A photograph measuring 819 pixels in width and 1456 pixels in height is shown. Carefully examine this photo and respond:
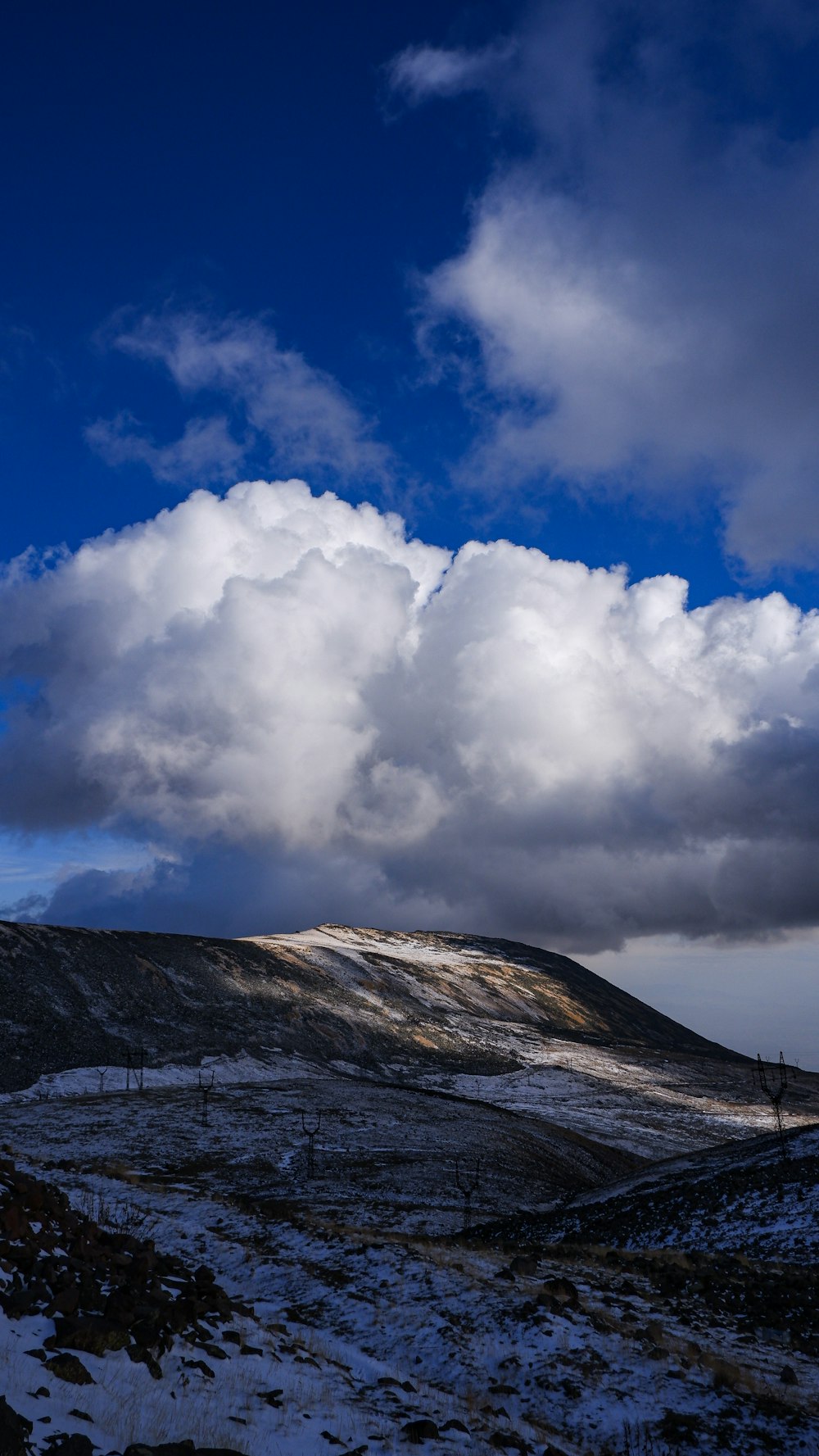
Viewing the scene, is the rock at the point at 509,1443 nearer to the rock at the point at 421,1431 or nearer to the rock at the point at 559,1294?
the rock at the point at 421,1431

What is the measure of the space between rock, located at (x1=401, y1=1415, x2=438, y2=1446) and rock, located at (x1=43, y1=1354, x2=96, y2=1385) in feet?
16.5

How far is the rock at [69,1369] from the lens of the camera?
36.4ft

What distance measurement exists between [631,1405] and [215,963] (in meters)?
176

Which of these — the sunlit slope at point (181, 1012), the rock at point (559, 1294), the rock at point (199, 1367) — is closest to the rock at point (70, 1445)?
the rock at point (199, 1367)

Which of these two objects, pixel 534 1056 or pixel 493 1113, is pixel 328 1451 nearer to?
pixel 493 1113

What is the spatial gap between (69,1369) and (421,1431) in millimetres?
5611

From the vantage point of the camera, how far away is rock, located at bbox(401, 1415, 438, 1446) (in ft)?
42.3

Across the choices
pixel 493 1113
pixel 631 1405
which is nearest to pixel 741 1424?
pixel 631 1405

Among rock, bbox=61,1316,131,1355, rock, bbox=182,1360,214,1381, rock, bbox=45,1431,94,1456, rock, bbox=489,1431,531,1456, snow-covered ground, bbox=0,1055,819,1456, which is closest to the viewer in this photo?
rock, bbox=45,1431,94,1456

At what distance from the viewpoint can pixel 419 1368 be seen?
17.8 metres

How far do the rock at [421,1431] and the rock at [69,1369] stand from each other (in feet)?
16.5

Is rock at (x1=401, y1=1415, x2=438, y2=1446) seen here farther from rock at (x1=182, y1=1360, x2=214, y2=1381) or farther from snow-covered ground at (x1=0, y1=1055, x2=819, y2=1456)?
rock at (x1=182, y1=1360, x2=214, y2=1381)

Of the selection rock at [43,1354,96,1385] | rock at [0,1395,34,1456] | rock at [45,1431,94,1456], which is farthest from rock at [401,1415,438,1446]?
rock at [0,1395,34,1456]

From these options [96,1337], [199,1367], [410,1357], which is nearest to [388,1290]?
[410,1357]
